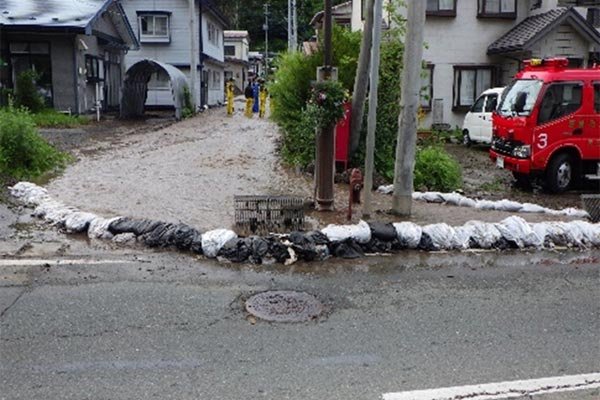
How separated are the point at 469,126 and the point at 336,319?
15.4m

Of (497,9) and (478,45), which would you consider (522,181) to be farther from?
(497,9)

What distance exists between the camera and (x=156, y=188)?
10430 millimetres

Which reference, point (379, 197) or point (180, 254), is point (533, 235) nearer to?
point (379, 197)

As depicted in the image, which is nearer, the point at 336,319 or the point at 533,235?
the point at 336,319

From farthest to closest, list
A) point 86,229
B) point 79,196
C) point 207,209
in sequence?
point 79,196 < point 207,209 < point 86,229

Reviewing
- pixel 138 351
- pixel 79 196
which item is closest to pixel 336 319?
pixel 138 351

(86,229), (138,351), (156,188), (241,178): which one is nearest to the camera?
(138,351)

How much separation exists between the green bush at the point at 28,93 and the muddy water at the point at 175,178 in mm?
6204

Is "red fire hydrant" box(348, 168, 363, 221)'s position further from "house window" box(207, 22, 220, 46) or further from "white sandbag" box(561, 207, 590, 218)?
"house window" box(207, 22, 220, 46)

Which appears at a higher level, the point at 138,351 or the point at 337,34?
the point at 337,34

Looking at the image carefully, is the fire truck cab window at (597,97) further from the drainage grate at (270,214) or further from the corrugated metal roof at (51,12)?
the corrugated metal roof at (51,12)

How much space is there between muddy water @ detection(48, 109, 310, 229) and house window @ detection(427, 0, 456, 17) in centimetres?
795

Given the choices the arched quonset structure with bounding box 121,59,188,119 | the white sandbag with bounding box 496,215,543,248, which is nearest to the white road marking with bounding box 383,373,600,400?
the white sandbag with bounding box 496,215,543,248

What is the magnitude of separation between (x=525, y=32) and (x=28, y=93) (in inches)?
718
